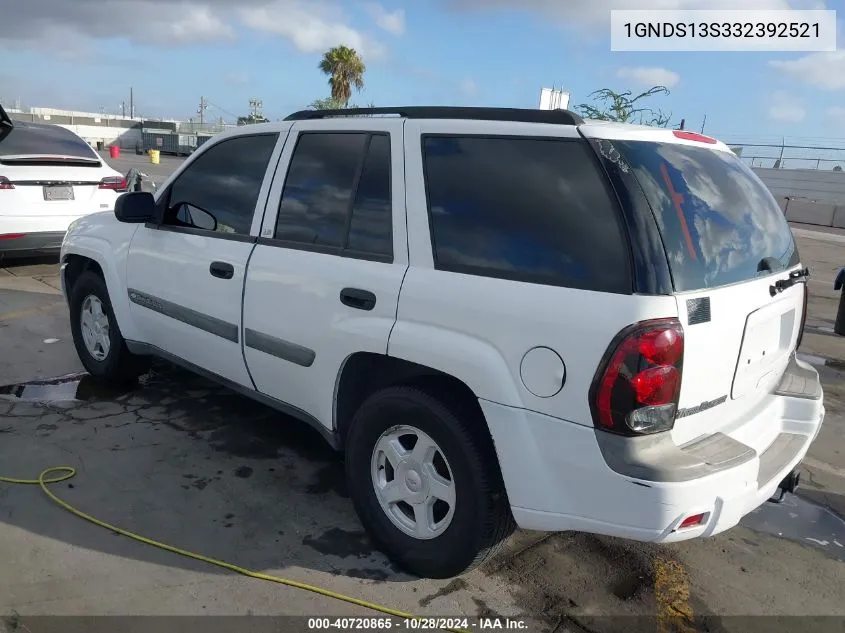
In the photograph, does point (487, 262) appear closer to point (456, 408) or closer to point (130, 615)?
point (456, 408)

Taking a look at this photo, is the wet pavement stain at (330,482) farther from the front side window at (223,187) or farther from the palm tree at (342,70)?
the palm tree at (342,70)

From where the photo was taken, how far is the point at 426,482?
280 cm

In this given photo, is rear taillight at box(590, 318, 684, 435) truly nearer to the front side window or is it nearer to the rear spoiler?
the front side window

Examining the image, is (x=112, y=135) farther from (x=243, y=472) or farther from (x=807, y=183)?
(x=243, y=472)

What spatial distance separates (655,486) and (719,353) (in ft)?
1.82

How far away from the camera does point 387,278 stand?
112 inches

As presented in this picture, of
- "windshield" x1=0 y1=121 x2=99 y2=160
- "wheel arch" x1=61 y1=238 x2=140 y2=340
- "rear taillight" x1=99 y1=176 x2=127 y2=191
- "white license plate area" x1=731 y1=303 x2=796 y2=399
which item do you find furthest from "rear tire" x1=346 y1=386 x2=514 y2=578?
"windshield" x1=0 y1=121 x2=99 y2=160

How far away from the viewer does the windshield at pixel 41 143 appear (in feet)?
25.0

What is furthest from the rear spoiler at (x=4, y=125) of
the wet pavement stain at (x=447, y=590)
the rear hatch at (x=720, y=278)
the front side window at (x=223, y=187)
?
the rear hatch at (x=720, y=278)

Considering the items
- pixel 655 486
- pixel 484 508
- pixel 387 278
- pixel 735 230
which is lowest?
pixel 484 508

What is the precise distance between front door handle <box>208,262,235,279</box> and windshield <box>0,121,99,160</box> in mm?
5298

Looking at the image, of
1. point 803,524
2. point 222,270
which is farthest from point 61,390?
point 803,524

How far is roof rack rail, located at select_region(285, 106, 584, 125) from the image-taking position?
8.47ft

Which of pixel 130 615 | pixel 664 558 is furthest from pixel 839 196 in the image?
pixel 130 615
